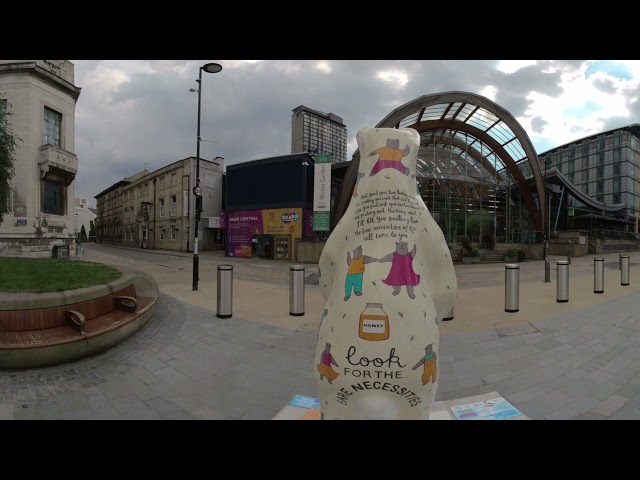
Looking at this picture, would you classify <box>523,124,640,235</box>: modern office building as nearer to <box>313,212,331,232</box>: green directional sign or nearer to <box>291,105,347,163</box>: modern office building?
<box>291,105,347,163</box>: modern office building

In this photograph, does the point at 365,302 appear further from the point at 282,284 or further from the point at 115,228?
the point at 115,228

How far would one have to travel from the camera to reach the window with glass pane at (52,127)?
1580 centimetres

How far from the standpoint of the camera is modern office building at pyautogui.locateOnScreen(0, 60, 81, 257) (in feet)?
47.6

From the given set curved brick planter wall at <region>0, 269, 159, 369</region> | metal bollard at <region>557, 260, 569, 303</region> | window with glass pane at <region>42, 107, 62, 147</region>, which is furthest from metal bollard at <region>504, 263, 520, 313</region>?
window with glass pane at <region>42, 107, 62, 147</region>

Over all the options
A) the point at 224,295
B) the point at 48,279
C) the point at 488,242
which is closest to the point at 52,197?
the point at 48,279

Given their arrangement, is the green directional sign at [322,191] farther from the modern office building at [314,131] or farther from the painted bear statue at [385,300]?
the painted bear statue at [385,300]

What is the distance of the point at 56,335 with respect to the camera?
377 cm

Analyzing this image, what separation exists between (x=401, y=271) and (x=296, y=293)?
459cm

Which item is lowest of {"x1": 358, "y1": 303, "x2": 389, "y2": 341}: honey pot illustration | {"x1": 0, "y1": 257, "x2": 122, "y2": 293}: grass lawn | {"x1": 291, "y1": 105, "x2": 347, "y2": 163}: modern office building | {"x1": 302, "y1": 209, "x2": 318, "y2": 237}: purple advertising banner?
{"x1": 0, "y1": 257, "x2": 122, "y2": 293}: grass lawn

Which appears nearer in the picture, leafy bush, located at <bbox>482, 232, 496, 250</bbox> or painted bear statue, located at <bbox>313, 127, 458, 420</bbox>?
painted bear statue, located at <bbox>313, 127, 458, 420</bbox>

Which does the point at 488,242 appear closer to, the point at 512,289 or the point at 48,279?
the point at 512,289

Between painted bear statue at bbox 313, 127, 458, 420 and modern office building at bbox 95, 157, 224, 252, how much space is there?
24.5m

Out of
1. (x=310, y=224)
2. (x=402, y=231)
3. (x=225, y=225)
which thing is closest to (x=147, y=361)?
(x=402, y=231)

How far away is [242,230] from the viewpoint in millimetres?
23531
